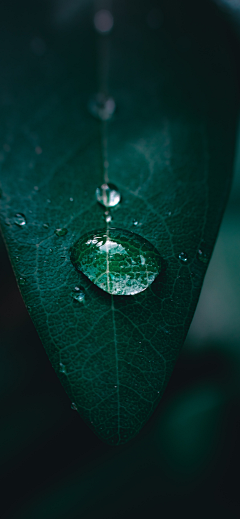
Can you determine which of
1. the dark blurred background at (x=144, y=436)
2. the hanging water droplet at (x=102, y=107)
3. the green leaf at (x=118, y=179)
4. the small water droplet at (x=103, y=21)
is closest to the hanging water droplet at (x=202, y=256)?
the green leaf at (x=118, y=179)

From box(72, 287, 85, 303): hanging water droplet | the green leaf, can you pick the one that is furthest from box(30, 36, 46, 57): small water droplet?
box(72, 287, 85, 303): hanging water droplet

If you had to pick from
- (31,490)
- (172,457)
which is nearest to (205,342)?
(172,457)

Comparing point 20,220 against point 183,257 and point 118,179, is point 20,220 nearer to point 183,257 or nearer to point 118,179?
point 118,179

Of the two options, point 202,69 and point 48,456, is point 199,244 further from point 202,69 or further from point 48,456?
point 48,456

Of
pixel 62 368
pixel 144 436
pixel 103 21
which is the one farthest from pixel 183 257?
pixel 144 436

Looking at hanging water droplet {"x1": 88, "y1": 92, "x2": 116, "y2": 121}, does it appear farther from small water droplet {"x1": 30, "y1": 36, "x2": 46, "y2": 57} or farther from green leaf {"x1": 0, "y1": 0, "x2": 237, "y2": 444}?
small water droplet {"x1": 30, "y1": 36, "x2": 46, "y2": 57}

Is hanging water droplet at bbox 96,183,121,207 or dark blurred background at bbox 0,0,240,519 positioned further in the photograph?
dark blurred background at bbox 0,0,240,519

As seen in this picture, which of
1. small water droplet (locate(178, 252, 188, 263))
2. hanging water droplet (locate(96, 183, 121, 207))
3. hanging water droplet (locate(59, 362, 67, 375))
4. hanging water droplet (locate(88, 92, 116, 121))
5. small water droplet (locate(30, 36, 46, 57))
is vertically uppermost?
small water droplet (locate(30, 36, 46, 57))
